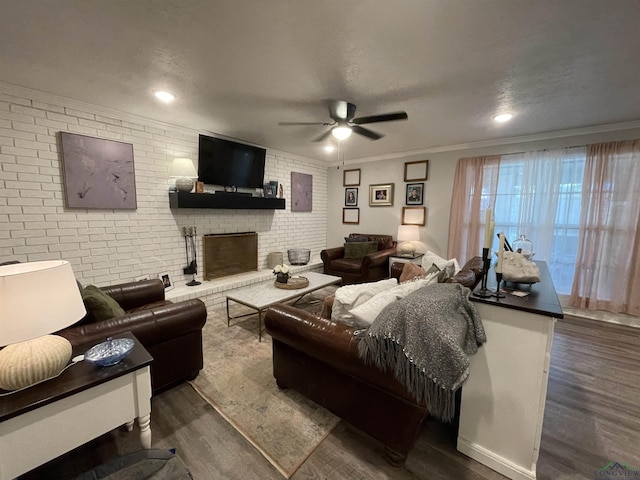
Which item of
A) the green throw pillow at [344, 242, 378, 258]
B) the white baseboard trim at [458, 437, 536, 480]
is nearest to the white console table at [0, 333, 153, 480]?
the white baseboard trim at [458, 437, 536, 480]

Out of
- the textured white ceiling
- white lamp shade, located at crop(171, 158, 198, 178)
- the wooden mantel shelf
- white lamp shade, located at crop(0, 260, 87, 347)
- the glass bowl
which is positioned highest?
the textured white ceiling

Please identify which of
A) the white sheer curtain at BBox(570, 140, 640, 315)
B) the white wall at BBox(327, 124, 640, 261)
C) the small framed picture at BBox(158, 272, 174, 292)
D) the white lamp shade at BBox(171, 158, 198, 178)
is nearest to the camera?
the white sheer curtain at BBox(570, 140, 640, 315)

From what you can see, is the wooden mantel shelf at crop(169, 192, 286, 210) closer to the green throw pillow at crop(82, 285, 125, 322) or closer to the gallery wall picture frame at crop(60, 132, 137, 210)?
the gallery wall picture frame at crop(60, 132, 137, 210)

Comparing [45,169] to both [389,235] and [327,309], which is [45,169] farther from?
[389,235]

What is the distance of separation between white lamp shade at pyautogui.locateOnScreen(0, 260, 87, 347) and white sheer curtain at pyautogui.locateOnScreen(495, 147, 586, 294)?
4.66 metres

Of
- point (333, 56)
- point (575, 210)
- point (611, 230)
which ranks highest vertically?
→ point (333, 56)

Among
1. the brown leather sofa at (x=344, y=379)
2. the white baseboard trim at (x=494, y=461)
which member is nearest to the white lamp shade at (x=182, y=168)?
the brown leather sofa at (x=344, y=379)

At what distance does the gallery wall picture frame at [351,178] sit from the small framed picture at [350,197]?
0.10 meters

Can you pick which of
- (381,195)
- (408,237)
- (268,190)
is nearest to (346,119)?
(268,190)

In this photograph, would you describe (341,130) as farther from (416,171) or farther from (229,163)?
(416,171)

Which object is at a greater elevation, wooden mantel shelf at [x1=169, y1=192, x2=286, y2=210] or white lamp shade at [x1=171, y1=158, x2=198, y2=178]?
white lamp shade at [x1=171, y1=158, x2=198, y2=178]

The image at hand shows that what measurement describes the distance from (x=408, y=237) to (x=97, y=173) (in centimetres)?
418

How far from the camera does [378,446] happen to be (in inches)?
59.9

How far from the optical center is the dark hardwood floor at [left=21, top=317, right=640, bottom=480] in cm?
136
